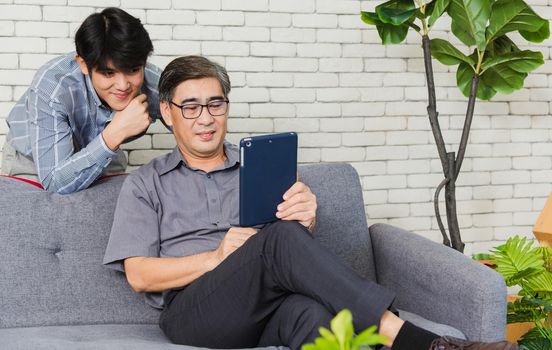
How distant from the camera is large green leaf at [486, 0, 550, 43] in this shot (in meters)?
3.12

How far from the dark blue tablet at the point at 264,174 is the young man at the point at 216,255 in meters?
0.04

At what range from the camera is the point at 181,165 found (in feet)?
8.30

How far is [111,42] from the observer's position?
2357 mm

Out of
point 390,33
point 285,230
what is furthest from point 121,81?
point 390,33

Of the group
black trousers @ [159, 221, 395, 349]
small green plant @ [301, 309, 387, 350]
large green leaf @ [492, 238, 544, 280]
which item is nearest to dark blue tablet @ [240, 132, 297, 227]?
black trousers @ [159, 221, 395, 349]

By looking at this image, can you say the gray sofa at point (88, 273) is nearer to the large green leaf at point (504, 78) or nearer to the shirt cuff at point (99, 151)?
the shirt cuff at point (99, 151)

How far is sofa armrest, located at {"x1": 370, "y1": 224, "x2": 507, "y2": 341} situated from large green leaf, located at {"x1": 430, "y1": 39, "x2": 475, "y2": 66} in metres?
0.95

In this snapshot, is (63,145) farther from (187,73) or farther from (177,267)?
(177,267)

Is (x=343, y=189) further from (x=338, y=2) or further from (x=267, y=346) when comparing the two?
(x=338, y=2)

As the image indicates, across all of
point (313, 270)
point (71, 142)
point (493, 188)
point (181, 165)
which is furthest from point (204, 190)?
point (493, 188)

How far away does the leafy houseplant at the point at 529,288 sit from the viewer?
104 inches

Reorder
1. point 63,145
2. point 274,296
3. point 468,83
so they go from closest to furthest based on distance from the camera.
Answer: point 274,296 < point 63,145 < point 468,83

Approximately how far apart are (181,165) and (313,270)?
2.47 feet

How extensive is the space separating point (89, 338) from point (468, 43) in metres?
2.11
